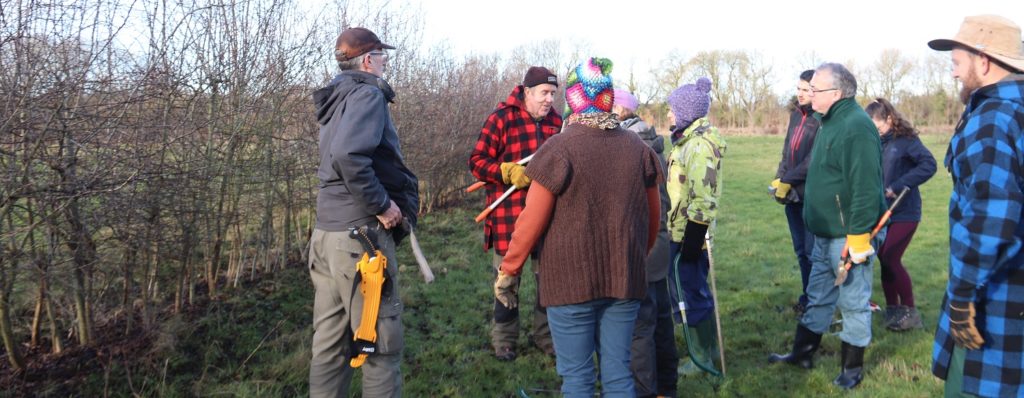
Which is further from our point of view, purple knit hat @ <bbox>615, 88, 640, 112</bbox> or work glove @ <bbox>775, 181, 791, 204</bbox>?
work glove @ <bbox>775, 181, 791, 204</bbox>

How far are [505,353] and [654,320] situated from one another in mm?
1643

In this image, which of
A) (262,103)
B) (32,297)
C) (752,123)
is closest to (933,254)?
(262,103)

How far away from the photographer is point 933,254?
8594mm

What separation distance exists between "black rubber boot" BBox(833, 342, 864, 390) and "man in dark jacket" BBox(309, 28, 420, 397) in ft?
9.05

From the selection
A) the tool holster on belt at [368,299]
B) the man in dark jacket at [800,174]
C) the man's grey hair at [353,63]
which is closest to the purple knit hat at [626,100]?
the man's grey hair at [353,63]

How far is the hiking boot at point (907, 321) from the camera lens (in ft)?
17.4

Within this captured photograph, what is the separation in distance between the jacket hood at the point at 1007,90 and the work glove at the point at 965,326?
0.72m

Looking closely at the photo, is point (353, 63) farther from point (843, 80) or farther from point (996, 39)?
point (843, 80)

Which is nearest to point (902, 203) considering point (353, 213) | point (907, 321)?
point (907, 321)

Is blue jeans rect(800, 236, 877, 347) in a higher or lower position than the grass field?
higher

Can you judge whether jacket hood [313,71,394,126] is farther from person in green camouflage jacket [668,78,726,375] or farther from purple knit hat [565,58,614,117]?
person in green camouflage jacket [668,78,726,375]

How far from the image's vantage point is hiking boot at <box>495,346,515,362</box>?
15.6ft

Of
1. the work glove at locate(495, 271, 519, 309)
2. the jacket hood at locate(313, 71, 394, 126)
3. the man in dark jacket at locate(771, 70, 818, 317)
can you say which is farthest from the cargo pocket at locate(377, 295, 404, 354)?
the man in dark jacket at locate(771, 70, 818, 317)

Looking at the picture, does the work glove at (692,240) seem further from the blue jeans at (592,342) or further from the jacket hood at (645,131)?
the blue jeans at (592,342)
